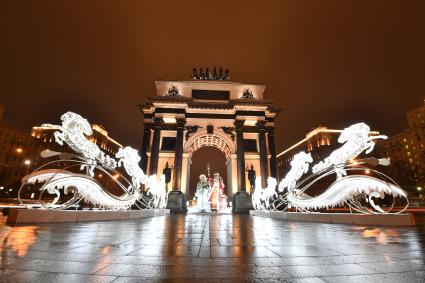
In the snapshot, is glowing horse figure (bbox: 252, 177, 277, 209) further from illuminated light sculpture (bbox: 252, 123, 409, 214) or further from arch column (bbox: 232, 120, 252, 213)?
illuminated light sculpture (bbox: 252, 123, 409, 214)

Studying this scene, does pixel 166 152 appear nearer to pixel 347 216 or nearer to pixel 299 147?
pixel 347 216

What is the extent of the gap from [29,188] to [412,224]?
53.0 meters

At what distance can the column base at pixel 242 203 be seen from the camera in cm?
2530

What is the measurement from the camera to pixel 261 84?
34156 mm

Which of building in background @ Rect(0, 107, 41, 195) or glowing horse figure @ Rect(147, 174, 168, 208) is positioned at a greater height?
building in background @ Rect(0, 107, 41, 195)

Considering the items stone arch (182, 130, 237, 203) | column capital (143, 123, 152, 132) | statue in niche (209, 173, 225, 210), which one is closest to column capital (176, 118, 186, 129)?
stone arch (182, 130, 237, 203)

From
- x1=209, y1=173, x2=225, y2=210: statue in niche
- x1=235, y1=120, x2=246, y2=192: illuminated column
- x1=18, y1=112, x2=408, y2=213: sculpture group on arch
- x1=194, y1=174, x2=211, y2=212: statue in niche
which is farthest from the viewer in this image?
x1=209, y1=173, x2=225, y2=210: statue in niche

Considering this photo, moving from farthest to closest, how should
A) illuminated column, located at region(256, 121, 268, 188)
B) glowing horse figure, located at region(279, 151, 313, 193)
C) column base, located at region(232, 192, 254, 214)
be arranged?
illuminated column, located at region(256, 121, 268, 188), column base, located at region(232, 192, 254, 214), glowing horse figure, located at region(279, 151, 313, 193)

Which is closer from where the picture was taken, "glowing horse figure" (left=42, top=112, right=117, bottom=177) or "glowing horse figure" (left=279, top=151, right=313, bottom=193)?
"glowing horse figure" (left=42, top=112, right=117, bottom=177)

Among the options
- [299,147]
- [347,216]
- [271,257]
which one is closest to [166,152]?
[347,216]

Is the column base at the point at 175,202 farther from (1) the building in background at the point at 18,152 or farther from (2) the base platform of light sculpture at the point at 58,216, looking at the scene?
(1) the building in background at the point at 18,152

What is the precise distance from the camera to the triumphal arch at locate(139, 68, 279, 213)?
28.8m

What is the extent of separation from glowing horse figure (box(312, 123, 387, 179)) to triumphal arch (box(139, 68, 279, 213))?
Answer: 57.1 ft

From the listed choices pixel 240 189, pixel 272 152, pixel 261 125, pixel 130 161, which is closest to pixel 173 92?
pixel 261 125
